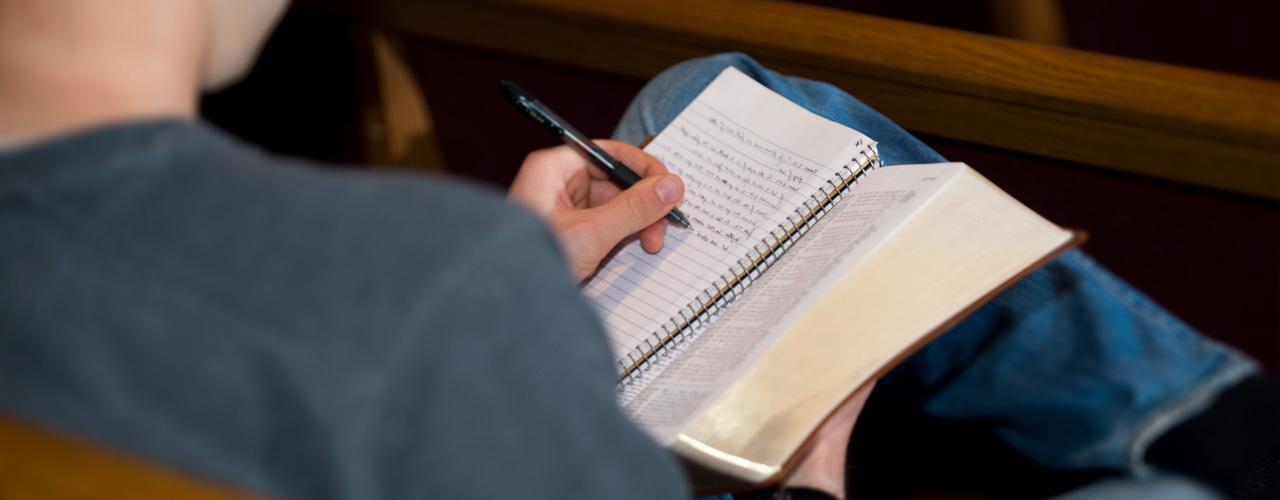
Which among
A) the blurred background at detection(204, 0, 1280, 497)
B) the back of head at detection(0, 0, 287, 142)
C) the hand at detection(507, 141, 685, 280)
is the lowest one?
the blurred background at detection(204, 0, 1280, 497)

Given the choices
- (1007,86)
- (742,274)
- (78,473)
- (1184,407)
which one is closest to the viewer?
(78,473)

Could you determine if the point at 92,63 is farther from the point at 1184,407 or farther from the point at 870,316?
the point at 1184,407

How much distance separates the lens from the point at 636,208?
810mm

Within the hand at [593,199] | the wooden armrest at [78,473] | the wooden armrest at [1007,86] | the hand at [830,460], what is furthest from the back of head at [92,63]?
the wooden armrest at [1007,86]

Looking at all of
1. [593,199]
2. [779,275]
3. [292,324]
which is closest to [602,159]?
[593,199]

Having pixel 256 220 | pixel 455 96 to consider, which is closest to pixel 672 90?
pixel 256 220

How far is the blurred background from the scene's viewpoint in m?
1.09

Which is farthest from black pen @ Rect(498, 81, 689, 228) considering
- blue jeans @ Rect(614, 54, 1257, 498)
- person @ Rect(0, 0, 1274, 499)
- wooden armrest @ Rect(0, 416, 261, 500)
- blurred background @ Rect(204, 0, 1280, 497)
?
wooden armrest @ Rect(0, 416, 261, 500)

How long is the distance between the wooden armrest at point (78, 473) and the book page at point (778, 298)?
33 cm

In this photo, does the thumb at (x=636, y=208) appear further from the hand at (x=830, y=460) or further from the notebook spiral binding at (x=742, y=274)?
the hand at (x=830, y=460)

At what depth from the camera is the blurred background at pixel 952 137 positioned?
3.58 feet

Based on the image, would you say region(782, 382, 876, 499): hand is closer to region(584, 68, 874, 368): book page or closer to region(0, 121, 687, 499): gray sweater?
region(584, 68, 874, 368): book page

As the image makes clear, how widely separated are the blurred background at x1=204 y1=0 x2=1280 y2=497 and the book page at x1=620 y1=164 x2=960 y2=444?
0.69 ft

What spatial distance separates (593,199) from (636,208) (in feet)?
0.38
